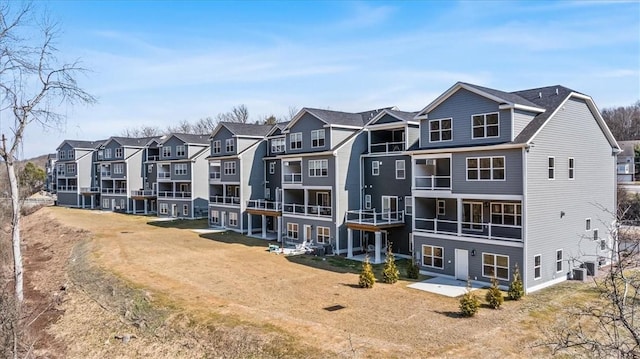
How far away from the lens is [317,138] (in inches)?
1368

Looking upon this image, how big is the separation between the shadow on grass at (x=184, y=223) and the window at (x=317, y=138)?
18406 millimetres

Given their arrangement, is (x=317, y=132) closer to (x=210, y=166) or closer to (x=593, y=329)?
(x=210, y=166)

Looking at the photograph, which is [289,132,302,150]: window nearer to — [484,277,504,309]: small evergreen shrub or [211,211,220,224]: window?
[211,211,220,224]: window

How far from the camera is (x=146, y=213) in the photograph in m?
60.8

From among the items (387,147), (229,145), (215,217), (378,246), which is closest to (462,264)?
(378,246)

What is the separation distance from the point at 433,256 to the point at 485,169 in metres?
6.04

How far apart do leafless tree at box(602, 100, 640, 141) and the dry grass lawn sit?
92.2 meters

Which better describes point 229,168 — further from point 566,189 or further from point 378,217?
point 566,189

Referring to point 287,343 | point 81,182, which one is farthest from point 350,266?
point 81,182

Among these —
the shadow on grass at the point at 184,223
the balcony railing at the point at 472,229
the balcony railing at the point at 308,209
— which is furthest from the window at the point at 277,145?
the balcony railing at the point at 472,229

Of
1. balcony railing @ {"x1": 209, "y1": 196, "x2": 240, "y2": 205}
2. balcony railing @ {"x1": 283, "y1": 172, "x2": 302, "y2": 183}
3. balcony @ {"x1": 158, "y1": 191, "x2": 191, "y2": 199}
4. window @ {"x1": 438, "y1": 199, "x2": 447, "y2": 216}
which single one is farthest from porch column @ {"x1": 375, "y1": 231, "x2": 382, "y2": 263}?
balcony @ {"x1": 158, "y1": 191, "x2": 191, "y2": 199}

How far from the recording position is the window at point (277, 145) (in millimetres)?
42531

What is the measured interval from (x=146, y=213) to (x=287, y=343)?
49.8 metres

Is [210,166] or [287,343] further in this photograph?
[210,166]
